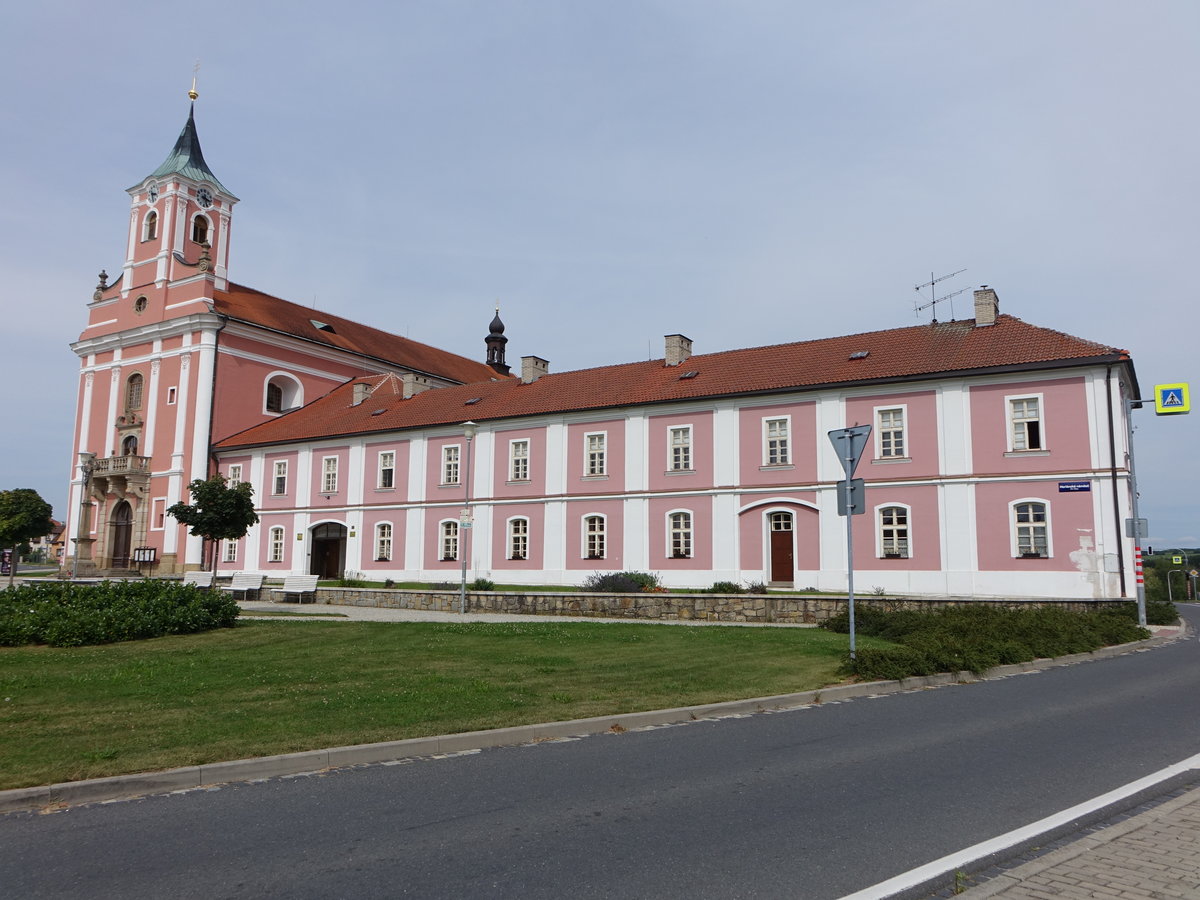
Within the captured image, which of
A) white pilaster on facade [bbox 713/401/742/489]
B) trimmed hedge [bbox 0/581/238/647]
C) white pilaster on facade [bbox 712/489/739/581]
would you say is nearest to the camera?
trimmed hedge [bbox 0/581/238/647]

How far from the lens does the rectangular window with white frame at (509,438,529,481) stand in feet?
125

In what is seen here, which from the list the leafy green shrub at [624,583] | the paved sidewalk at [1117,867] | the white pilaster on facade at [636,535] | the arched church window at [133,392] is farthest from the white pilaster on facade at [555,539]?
the paved sidewalk at [1117,867]

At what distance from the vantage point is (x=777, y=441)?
32.5m

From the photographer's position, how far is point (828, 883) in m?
4.70

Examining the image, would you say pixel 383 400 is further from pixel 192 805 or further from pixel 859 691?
pixel 192 805

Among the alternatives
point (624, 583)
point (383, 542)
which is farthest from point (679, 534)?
point (383, 542)

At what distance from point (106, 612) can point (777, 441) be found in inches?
897

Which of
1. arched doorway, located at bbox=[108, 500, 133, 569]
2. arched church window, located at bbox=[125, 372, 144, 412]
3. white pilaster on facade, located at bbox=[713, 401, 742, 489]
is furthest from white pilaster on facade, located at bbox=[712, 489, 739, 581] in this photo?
arched church window, located at bbox=[125, 372, 144, 412]

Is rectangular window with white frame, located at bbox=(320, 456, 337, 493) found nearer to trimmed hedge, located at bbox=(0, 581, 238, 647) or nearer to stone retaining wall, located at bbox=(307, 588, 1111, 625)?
stone retaining wall, located at bbox=(307, 588, 1111, 625)

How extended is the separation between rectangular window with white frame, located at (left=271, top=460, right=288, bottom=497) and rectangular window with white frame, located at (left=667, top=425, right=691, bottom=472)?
71.1 feet

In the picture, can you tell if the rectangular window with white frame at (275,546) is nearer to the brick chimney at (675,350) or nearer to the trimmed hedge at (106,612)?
the brick chimney at (675,350)

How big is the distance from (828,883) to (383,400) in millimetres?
44611

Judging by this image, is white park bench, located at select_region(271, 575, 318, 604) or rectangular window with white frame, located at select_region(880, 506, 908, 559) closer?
rectangular window with white frame, located at select_region(880, 506, 908, 559)

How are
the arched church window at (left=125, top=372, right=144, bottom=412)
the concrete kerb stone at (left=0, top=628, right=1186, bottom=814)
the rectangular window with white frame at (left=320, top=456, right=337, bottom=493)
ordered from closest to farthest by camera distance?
the concrete kerb stone at (left=0, top=628, right=1186, bottom=814)
the rectangular window with white frame at (left=320, top=456, right=337, bottom=493)
the arched church window at (left=125, top=372, right=144, bottom=412)
